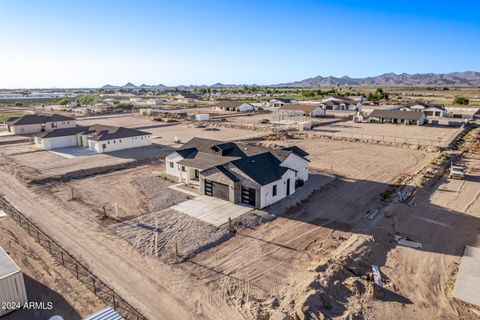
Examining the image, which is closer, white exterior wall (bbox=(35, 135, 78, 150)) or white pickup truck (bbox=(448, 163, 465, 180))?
white pickup truck (bbox=(448, 163, 465, 180))

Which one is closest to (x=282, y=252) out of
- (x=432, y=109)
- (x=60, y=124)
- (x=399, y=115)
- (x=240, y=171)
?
(x=240, y=171)

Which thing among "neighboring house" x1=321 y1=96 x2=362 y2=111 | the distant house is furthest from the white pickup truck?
the distant house

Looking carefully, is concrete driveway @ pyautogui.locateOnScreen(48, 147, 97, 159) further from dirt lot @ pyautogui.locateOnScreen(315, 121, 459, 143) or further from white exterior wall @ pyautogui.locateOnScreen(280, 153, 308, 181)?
dirt lot @ pyautogui.locateOnScreen(315, 121, 459, 143)

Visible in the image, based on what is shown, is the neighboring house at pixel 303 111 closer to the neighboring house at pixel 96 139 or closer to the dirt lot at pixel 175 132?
the dirt lot at pixel 175 132

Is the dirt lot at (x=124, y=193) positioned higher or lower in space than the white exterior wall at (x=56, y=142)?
lower

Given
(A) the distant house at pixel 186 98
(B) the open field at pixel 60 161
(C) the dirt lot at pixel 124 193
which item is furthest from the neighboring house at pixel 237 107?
(C) the dirt lot at pixel 124 193

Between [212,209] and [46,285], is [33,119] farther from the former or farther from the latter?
[46,285]

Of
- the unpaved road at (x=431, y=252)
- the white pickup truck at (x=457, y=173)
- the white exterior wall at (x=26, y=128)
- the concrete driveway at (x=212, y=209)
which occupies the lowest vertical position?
the unpaved road at (x=431, y=252)
